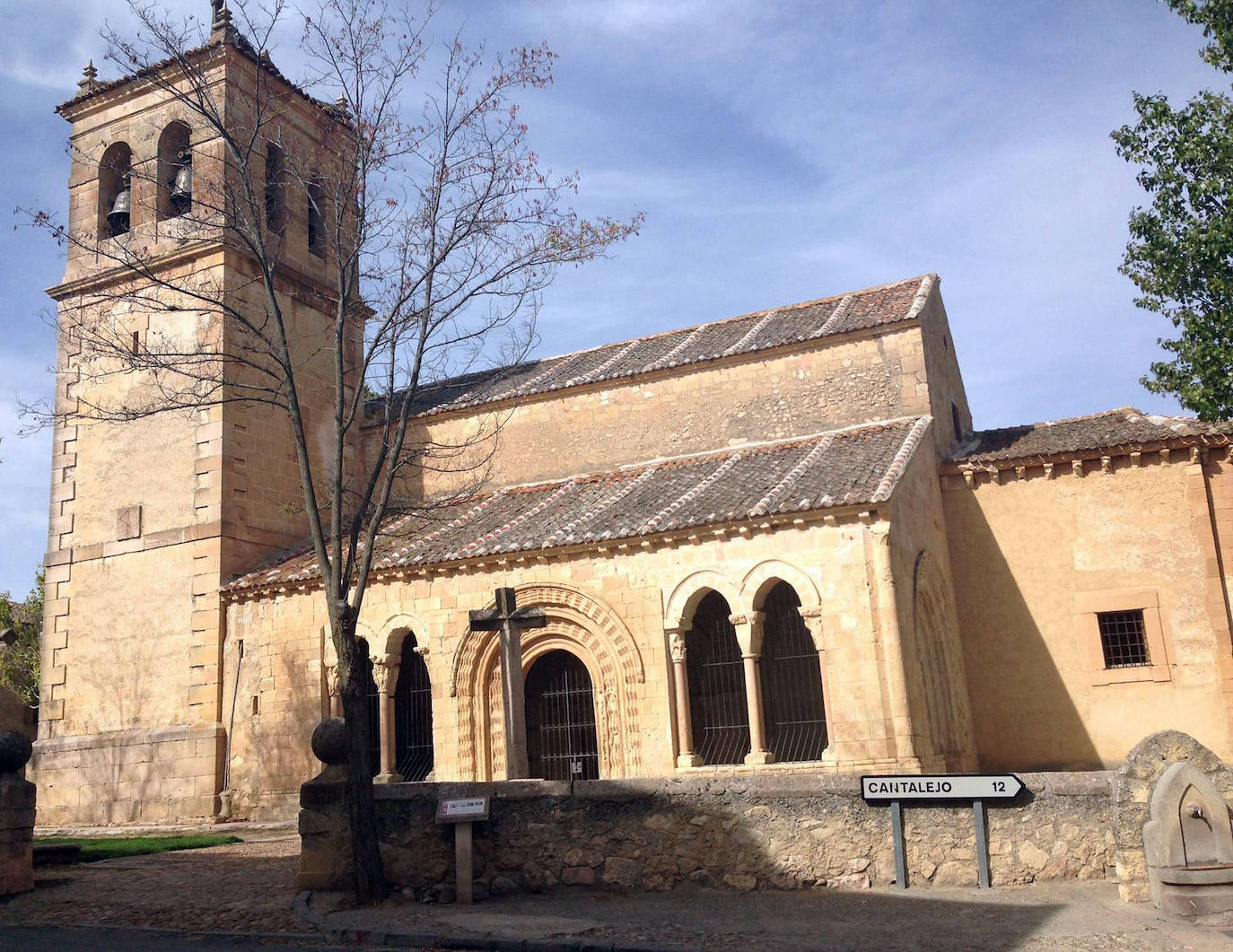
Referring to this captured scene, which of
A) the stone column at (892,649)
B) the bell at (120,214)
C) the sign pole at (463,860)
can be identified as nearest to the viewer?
the sign pole at (463,860)

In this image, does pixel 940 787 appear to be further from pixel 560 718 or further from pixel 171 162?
pixel 171 162

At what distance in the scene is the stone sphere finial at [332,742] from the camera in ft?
33.5

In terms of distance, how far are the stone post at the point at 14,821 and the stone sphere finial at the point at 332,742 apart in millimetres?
3378

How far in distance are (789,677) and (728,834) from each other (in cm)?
784

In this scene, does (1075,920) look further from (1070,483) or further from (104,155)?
(104,155)

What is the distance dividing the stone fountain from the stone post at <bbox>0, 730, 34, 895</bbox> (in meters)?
10.4

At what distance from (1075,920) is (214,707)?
14882 millimetres

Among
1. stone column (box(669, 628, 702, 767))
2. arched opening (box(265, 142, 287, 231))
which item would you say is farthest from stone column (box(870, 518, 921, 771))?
arched opening (box(265, 142, 287, 231))

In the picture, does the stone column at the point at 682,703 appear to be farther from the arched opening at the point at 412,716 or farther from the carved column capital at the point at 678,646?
the arched opening at the point at 412,716

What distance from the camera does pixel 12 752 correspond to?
37.9ft

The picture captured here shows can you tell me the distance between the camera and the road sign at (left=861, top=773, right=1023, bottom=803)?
8586mm

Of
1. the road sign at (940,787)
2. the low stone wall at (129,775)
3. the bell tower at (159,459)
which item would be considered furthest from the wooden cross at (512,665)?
the low stone wall at (129,775)

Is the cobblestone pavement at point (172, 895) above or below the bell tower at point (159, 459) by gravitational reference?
below

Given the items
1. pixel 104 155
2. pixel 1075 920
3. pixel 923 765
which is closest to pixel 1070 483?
pixel 923 765
